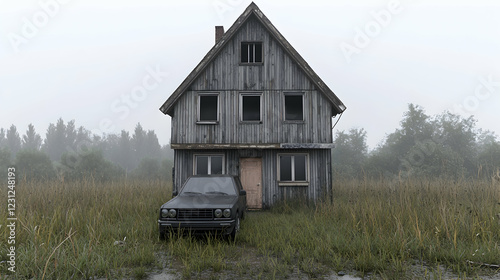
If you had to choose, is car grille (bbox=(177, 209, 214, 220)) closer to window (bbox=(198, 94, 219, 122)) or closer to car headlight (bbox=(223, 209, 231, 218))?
car headlight (bbox=(223, 209, 231, 218))

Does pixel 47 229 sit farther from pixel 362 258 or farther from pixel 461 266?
pixel 461 266

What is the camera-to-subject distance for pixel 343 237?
566 centimetres

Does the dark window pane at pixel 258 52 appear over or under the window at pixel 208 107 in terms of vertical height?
over

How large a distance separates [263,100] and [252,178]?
12.1 feet

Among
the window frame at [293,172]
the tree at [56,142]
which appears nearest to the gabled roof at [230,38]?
the window frame at [293,172]

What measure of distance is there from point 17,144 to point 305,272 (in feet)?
434

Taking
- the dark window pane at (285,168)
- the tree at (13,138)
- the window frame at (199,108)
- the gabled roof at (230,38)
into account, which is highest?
the tree at (13,138)

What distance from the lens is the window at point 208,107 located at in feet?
40.6

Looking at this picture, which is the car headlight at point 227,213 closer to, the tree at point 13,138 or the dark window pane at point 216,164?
the dark window pane at point 216,164

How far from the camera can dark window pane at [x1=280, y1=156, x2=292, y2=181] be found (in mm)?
12312

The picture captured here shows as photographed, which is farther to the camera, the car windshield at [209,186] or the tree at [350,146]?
the tree at [350,146]

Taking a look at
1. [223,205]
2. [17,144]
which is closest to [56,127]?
[17,144]

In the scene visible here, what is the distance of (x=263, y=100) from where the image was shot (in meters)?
12.3

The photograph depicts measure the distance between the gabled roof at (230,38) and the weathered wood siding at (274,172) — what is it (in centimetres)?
229
